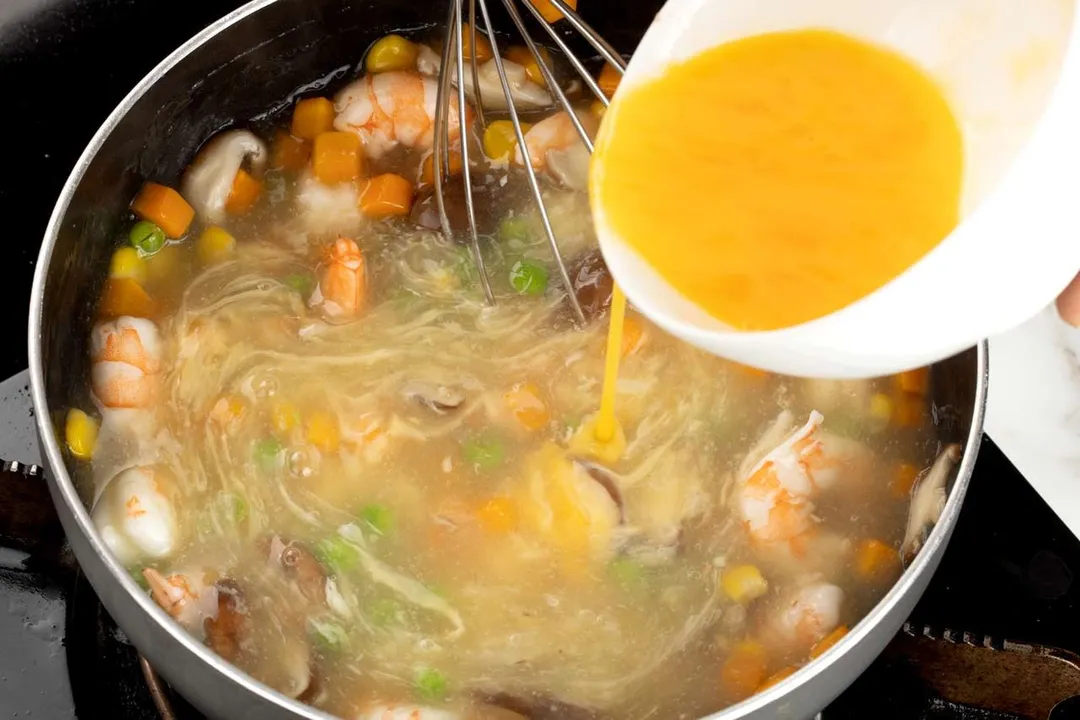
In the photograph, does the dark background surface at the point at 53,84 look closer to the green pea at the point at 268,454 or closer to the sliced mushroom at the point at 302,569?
the green pea at the point at 268,454

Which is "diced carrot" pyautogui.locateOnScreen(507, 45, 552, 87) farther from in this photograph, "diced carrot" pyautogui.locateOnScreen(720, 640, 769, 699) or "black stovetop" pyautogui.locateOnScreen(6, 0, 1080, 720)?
"diced carrot" pyautogui.locateOnScreen(720, 640, 769, 699)

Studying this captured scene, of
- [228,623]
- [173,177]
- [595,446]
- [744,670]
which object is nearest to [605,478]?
[595,446]

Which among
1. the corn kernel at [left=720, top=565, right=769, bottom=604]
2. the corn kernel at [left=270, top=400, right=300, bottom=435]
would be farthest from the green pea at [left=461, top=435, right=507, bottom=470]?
the corn kernel at [left=720, top=565, right=769, bottom=604]

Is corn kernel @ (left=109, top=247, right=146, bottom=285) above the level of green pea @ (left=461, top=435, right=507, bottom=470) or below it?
above

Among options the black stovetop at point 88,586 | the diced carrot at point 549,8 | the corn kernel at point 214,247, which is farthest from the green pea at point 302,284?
the diced carrot at point 549,8

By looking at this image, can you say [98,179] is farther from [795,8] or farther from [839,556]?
[839,556]

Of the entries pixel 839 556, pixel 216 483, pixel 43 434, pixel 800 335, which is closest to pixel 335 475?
pixel 216 483

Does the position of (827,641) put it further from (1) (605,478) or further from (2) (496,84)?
(2) (496,84)

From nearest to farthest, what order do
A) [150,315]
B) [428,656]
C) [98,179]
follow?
Result: 1. [428,656]
2. [98,179]
3. [150,315]
